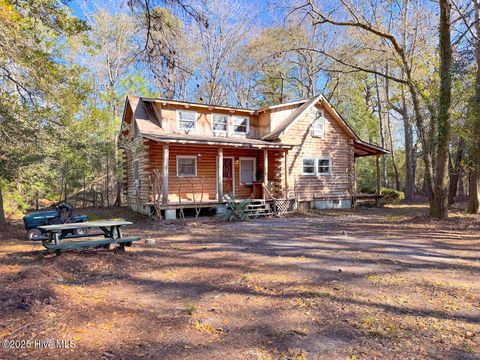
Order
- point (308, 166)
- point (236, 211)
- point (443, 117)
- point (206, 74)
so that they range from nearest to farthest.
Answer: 1. point (443, 117)
2. point (236, 211)
3. point (308, 166)
4. point (206, 74)

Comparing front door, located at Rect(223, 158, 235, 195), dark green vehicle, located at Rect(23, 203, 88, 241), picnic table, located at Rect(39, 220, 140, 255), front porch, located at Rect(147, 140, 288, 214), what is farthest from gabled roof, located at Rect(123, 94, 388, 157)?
picnic table, located at Rect(39, 220, 140, 255)

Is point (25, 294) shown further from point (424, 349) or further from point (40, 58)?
point (40, 58)

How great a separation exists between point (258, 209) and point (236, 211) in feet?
4.96

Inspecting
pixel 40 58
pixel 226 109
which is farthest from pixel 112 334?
pixel 226 109

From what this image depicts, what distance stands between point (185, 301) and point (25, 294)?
6.53ft

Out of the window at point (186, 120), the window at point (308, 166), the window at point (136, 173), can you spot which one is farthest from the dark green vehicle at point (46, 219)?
the window at point (308, 166)

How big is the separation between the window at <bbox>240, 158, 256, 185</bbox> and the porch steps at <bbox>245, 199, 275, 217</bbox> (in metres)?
2.33

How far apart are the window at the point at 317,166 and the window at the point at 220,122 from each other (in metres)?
4.95

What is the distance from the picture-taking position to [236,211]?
551 inches

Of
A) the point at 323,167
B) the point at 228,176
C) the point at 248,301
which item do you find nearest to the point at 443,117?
the point at 323,167

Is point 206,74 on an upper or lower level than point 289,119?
upper

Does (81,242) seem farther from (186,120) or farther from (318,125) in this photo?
(318,125)

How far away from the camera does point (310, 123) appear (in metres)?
18.6

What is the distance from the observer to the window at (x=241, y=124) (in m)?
18.1
